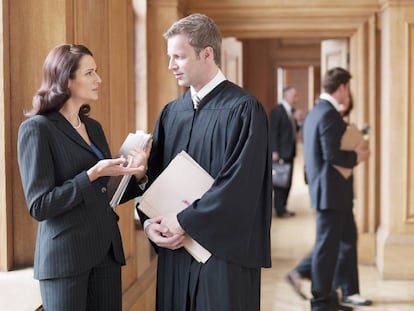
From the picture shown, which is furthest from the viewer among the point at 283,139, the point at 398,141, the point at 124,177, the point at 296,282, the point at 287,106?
the point at 287,106

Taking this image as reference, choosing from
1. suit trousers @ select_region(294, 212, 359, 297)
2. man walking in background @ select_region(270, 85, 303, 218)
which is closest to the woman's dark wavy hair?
suit trousers @ select_region(294, 212, 359, 297)

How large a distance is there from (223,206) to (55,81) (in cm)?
78

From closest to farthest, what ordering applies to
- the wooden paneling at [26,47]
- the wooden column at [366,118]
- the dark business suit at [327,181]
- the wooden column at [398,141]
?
the wooden paneling at [26,47]
the dark business suit at [327,181]
the wooden column at [398,141]
the wooden column at [366,118]

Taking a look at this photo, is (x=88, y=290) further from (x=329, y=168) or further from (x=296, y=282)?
(x=296, y=282)

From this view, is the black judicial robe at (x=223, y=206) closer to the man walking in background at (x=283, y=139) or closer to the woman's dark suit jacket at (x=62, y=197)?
the woman's dark suit jacket at (x=62, y=197)

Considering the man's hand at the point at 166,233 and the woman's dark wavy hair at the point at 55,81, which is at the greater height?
the woman's dark wavy hair at the point at 55,81

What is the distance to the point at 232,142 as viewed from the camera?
283 cm

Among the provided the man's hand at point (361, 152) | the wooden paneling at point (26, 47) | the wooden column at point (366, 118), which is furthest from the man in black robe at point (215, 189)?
the wooden column at point (366, 118)

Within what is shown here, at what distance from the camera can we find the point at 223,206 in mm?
2783

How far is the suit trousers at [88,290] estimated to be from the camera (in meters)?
2.77

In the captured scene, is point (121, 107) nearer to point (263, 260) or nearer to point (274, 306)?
point (263, 260)

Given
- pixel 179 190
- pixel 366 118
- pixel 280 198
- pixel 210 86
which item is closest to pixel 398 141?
pixel 366 118

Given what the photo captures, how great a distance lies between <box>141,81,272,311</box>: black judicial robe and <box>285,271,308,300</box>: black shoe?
316cm

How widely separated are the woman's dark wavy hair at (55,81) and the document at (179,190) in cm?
48
